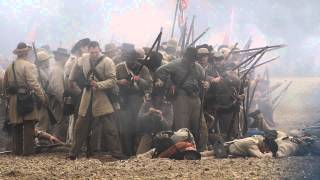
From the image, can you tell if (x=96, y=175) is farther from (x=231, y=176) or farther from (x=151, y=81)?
(x=151, y=81)

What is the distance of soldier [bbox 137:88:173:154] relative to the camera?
10766mm

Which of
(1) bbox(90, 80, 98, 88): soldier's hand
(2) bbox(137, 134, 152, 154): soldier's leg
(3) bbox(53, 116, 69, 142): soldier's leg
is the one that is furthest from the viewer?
(3) bbox(53, 116, 69, 142): soldier's leg

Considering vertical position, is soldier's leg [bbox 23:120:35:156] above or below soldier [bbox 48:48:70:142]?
below

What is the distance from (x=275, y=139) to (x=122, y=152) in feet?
8.54

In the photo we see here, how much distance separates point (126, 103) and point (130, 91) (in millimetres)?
231

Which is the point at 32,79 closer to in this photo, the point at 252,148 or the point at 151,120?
the point at 151,120

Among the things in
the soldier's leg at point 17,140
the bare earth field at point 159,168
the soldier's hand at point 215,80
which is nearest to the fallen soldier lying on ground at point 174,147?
the bare earth field at point 159,168

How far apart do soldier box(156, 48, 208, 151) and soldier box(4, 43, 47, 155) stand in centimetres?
210

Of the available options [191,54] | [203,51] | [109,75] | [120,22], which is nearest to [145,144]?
[109,75]

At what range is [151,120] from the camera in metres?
10.9

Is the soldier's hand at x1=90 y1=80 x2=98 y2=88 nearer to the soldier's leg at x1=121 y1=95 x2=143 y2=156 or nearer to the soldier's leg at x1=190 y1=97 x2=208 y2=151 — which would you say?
the soldier's leg at x1=121 y1=95 x2=143 y2=156

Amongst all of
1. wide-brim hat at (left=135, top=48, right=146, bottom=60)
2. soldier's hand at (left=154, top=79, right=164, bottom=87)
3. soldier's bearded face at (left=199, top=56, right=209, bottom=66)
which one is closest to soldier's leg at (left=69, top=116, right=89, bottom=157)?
soldier's hand at (left=154, top=79, right=164, bottom=87)

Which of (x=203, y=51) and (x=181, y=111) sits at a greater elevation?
(x=203, y=51)

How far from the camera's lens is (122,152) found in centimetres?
1102
